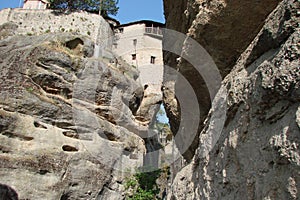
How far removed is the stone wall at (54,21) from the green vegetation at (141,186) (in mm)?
15369

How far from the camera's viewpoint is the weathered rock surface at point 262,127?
6.01ft

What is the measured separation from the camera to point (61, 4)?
3092 cm

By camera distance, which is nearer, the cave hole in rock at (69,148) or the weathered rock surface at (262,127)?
the weathered rock surface at (262,127)

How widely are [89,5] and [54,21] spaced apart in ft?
15.9

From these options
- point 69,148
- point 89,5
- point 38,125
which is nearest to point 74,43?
point 38,125

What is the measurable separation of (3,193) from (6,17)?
73.6 ft

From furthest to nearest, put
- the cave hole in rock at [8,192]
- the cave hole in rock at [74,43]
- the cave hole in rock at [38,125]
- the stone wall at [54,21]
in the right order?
the stone wall at [54,21]
the cave hole in rock at [74,43]
the cave hole in rock at [38,125]
the cave hole in rock at [8,192]

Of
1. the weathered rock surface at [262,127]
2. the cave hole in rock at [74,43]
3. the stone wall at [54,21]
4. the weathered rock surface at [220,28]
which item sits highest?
the stone wall at [54,21]

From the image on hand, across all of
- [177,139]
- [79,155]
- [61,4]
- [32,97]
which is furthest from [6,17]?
[177,139]

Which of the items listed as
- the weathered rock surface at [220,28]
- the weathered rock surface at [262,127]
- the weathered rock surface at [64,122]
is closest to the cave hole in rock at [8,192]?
the weathered rock surface at [64,122]

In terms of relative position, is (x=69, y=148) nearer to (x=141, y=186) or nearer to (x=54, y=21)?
(x=141, y=186)

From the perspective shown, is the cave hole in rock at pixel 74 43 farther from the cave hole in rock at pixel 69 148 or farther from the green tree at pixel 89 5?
the green tree at pixel 89 5

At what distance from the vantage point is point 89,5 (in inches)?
1246

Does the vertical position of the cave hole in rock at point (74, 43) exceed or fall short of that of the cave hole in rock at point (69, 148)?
it exceeds it
